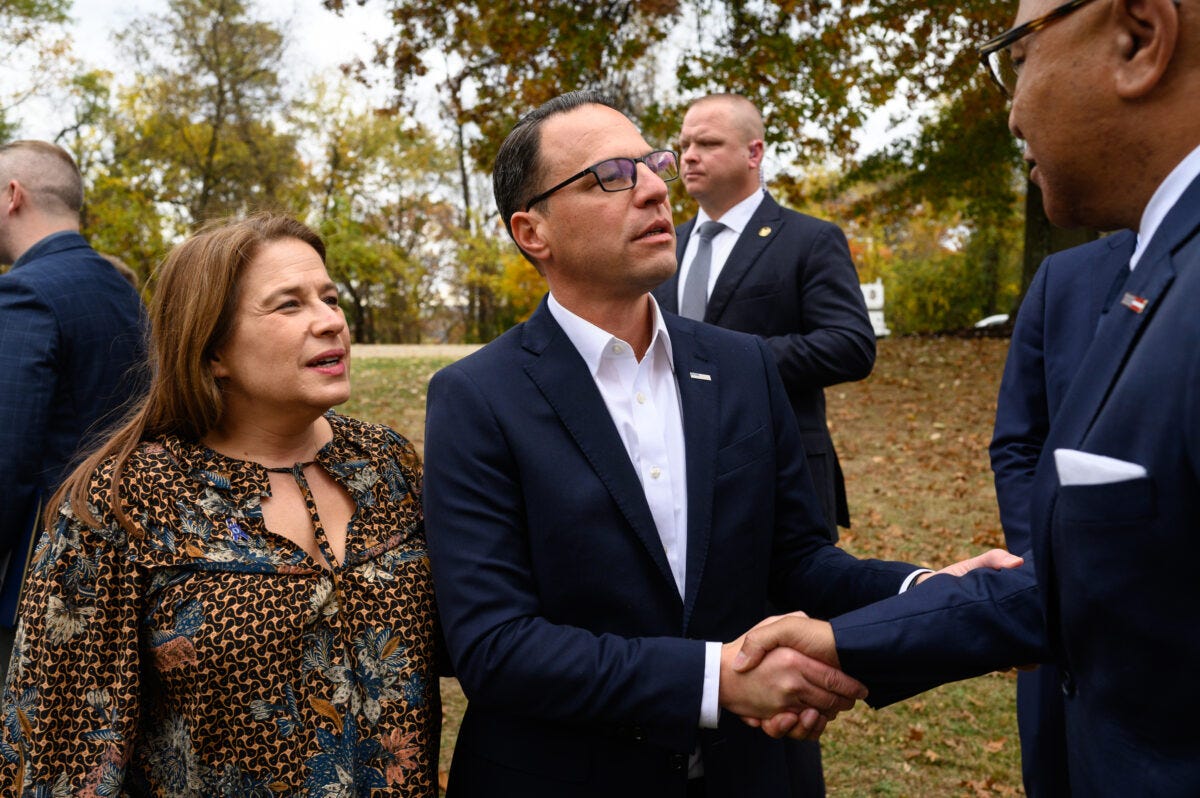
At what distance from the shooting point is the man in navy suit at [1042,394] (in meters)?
2.82

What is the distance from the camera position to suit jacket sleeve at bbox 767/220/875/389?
4.23 m

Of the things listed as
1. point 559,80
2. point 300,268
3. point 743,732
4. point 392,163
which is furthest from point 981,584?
point 392,163

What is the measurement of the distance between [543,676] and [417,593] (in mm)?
516

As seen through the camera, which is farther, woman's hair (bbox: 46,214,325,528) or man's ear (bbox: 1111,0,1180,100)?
woman's hair (bbox: 46,214,325,528)

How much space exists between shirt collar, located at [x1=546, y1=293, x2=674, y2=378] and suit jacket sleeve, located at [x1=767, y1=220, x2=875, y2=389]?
5.44 ft

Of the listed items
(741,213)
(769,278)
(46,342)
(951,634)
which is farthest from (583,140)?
(741,213)

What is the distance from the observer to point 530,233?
2711 mm

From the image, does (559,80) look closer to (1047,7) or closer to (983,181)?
(983,181)

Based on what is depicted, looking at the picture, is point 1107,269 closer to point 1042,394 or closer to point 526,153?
point 1042,394

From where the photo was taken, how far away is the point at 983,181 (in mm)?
17641

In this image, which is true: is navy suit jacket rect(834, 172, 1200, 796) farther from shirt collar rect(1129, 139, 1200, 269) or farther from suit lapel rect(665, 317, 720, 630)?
suit lapel rect(665, 317, 720, 630)

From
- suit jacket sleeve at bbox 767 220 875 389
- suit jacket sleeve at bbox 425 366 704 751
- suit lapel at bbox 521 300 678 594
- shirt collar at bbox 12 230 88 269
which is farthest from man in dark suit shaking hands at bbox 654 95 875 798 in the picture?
shirt collar at bbox 12 230 88 269

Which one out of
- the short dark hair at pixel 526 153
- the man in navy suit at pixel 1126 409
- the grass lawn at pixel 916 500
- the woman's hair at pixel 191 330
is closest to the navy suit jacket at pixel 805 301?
the grass lawn at pixel 916 500

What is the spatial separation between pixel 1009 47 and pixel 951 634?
4.03 ft
